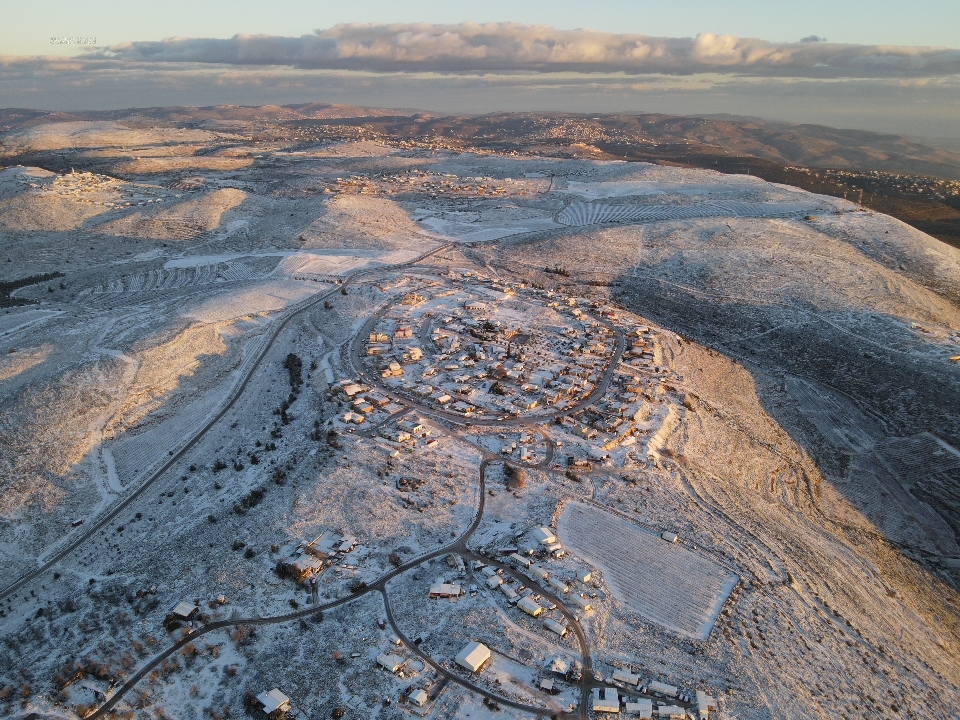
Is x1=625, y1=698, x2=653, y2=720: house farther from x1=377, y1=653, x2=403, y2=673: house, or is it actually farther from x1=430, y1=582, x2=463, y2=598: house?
x1=377, y1=653, x2=403, y2=673: house

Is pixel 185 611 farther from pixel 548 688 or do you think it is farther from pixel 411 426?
pixel 411 426

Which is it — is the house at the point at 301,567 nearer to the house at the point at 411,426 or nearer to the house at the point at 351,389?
the house at the point at 411,426

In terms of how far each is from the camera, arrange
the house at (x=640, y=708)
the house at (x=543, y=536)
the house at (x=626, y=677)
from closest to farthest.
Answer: the house at (x=640, y=708)
the house at (x=626, y=677)
the house at (x=543, y=536)

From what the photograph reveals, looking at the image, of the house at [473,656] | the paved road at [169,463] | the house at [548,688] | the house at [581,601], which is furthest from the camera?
the paved road at [169,463]

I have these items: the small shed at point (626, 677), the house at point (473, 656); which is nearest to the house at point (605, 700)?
the small shed at point (626, 677)

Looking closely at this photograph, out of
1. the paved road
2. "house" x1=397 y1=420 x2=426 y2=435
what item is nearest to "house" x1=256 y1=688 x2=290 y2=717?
the paved road

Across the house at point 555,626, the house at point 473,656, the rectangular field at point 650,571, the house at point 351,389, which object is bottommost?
the rectangular field at point 650,571
